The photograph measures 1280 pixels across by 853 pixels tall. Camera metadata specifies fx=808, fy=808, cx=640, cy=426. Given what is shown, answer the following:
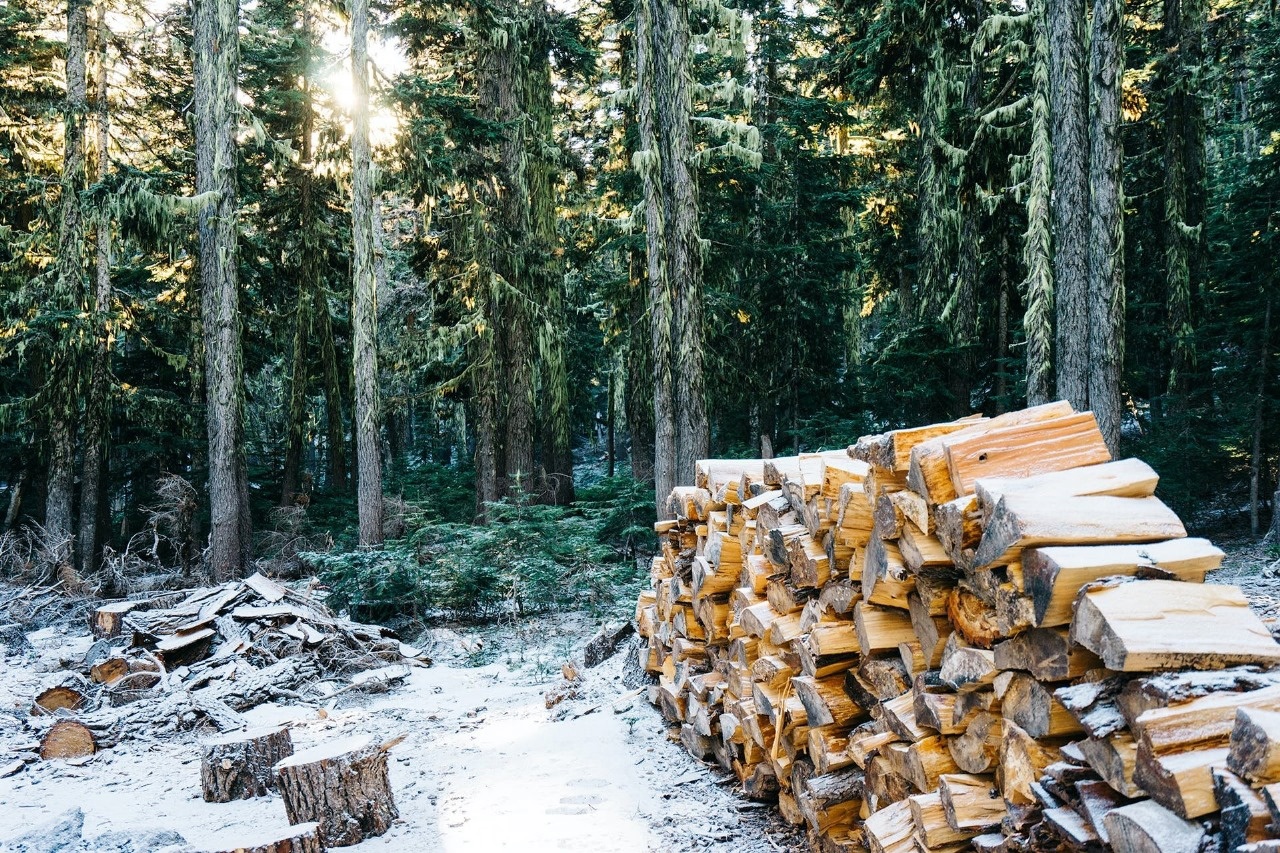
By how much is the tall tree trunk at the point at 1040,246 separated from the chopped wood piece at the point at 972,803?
10.2 m

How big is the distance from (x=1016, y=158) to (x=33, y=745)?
50.0 ft

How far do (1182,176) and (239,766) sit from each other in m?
16.5

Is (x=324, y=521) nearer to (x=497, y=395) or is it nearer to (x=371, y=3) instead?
(x=497, y=395)

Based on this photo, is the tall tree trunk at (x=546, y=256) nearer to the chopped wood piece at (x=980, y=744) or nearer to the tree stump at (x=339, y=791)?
the tree stump at (x=339, y=791)

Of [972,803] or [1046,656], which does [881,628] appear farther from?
[1046,656]

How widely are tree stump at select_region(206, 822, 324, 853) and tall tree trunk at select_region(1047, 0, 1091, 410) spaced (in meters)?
9.82

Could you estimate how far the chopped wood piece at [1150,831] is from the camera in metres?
2.04

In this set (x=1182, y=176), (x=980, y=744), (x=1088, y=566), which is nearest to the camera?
(x=1088, y=566)

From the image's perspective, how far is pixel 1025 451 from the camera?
342 cm

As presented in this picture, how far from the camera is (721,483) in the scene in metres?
6.21

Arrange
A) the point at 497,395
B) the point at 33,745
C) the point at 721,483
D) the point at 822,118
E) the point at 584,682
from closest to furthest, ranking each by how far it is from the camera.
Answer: the point at 721,483, the point at 33,745, the point at 584,682, the point at 497,395, the point at 822,118

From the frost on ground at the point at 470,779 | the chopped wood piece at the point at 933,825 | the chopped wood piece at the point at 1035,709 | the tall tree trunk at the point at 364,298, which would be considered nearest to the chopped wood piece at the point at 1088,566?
the chopped wood piece at the point at 1035,709

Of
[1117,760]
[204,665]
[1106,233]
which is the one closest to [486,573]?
[204,665]

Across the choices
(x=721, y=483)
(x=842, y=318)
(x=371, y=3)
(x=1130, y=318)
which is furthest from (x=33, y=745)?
(x=842, y=318)
